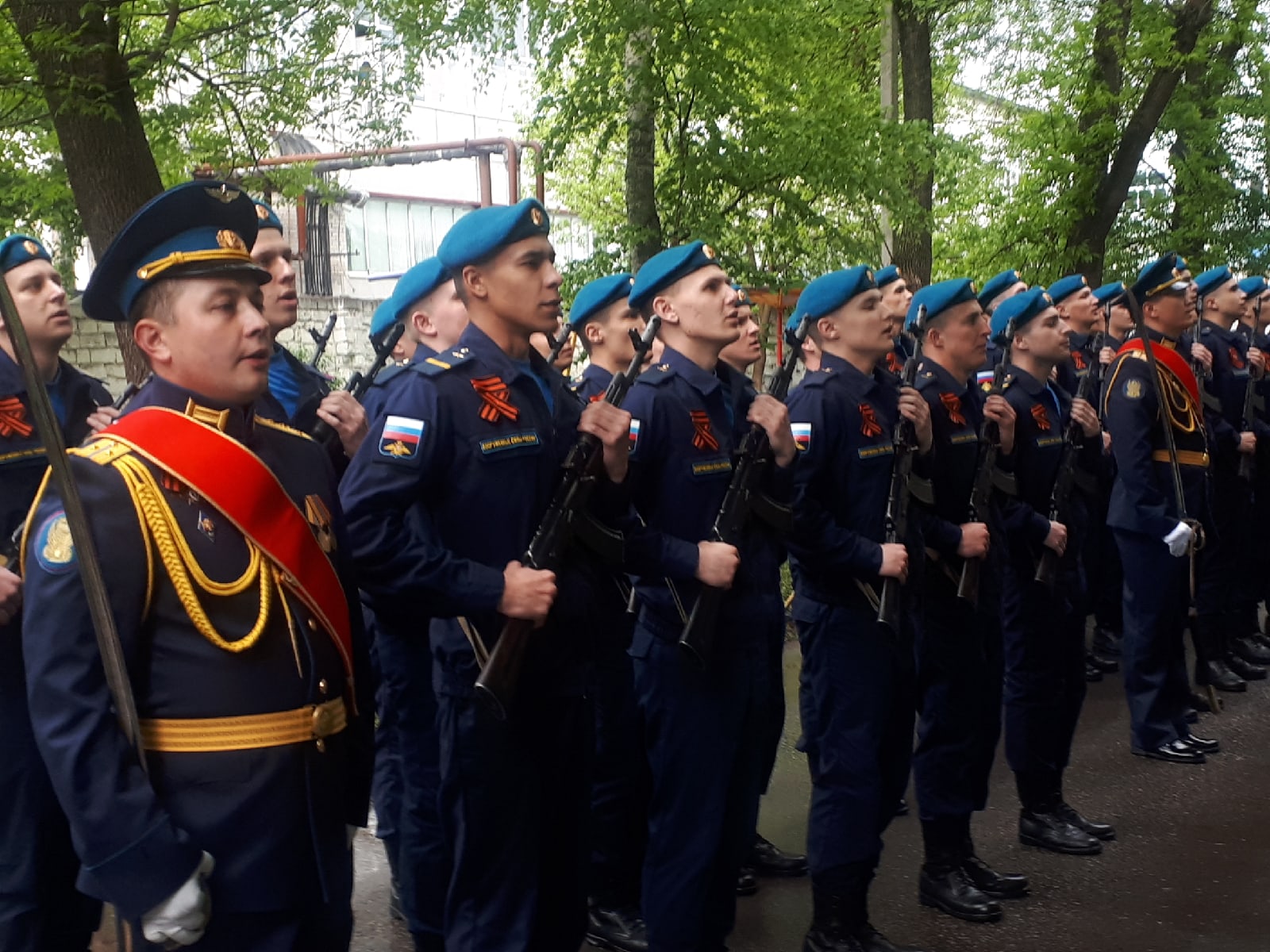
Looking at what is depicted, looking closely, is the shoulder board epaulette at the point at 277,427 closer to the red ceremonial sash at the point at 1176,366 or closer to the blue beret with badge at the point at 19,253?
the blue beret with badge at the point at 19,253

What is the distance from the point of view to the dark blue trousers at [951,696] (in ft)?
16.4

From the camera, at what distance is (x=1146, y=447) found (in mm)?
6637

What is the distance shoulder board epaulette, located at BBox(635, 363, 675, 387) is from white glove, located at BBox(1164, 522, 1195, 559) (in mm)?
3065

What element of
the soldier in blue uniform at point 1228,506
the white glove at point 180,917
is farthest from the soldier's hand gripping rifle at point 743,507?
the soldier in blue uniform at point 1228,506

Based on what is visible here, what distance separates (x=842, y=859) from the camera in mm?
4504

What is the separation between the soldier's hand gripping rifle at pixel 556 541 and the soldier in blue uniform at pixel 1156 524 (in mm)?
3645

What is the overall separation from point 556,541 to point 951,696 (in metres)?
2.07

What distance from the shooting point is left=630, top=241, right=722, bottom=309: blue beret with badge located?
4578 mm

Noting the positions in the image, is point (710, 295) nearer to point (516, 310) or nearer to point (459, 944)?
point (516, 310)

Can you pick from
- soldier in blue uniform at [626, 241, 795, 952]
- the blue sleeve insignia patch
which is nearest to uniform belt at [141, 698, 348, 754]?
the blue sleeve insignia patch

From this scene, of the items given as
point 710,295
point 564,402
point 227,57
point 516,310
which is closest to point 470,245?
point 516,310

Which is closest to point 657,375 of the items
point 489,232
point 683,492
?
point 683,492

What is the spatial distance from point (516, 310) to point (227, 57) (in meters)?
6.32

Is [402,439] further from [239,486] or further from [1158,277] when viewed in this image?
[1158,277]
